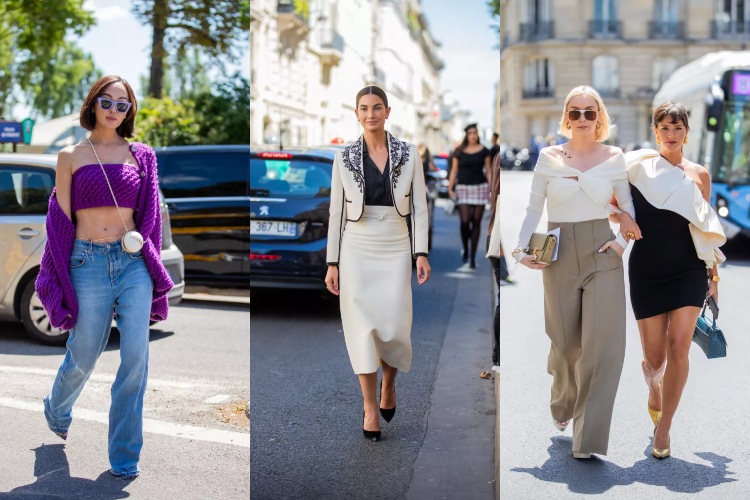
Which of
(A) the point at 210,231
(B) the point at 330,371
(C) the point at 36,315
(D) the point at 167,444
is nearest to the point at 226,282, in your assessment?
(A) the point at 210,231

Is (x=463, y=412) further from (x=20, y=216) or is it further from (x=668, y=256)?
(x=20, y=216)

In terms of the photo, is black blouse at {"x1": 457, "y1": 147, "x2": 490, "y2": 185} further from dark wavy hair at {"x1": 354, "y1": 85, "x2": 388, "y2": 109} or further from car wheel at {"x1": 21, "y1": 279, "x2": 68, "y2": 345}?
car wheel at {"x1": 21, "y1": 279, "x2": 68, "y2": 345}

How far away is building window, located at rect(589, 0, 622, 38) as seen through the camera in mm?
5516

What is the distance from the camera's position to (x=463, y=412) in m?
5.79

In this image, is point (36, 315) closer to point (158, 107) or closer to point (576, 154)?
point (576, 154)

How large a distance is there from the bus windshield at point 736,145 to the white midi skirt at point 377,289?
5.61 metres

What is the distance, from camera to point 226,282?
1287 centimetres

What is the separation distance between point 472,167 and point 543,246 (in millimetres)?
4041

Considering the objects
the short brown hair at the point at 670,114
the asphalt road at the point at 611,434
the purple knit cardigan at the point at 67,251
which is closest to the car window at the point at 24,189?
the purple knit cardigan at the point at 67,251

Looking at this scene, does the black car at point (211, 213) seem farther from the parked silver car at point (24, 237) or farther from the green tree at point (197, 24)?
the green tree at point (197, 24)

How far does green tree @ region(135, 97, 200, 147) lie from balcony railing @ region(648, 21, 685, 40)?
14.5 metres

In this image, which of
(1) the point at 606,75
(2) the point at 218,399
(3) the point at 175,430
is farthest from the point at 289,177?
(2) the point at 218,399

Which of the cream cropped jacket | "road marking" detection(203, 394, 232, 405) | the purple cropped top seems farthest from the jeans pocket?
"road marking" detection(203, 394, 232, 405)

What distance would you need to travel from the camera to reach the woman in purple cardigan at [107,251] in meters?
5.10
